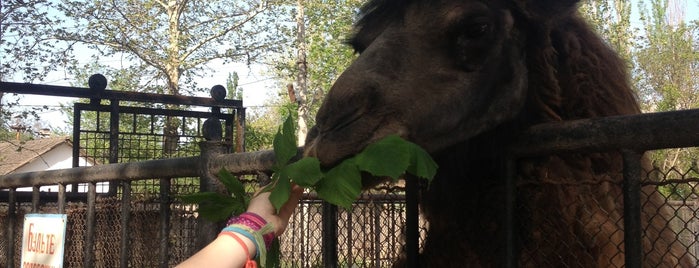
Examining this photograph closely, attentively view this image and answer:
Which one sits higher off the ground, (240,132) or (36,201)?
(240,132)

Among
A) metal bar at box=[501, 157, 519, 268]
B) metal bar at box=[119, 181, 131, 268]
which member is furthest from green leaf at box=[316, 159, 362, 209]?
metal bar at box=[119, 181, 131, 268]

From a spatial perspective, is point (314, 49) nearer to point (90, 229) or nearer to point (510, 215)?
point (90, 229)

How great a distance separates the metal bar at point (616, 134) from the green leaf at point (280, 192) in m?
0.84

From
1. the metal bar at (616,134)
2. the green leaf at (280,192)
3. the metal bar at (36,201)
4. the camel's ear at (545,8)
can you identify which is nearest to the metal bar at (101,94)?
the metal bar at (36,201)

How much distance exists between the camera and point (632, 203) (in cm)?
206

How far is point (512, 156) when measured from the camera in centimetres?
244

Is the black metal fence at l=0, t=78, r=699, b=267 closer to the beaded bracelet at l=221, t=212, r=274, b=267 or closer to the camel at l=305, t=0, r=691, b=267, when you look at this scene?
the camel at l=305, t=0, r=691, b=267

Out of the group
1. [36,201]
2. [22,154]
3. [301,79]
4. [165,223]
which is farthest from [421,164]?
[22,154]

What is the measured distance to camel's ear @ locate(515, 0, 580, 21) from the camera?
2.82 meters

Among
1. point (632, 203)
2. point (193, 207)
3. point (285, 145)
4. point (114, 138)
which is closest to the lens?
point (632, 203)

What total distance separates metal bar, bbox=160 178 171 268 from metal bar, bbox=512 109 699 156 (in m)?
2.37

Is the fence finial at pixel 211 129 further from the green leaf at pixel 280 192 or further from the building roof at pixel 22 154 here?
the building roof at pixel 22 154

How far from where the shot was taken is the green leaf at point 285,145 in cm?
229

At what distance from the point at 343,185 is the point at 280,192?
0.64 ft
